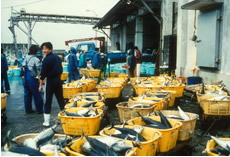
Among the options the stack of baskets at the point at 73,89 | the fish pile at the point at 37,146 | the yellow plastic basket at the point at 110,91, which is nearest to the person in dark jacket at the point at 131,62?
the stack of baskets at the point at 73,89

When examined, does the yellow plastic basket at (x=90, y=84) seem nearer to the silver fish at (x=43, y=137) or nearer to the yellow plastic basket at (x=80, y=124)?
the yellow plastic basket at (x=80, y=124)

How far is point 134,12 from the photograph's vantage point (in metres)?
20.9

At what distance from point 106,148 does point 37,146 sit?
0.97 meters

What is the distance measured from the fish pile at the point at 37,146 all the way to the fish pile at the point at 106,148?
28cm

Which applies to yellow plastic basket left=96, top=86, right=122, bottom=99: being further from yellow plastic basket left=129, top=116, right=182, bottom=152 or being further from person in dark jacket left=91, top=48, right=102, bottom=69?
person in dark jacket left=91, top=48, right=102, bottom=69

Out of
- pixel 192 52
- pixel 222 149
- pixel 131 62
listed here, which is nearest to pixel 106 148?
pixel 222 149

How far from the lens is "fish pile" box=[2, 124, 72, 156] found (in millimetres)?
2389

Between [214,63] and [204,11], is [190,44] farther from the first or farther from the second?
[214,63]

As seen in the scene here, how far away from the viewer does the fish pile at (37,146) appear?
2.39 m

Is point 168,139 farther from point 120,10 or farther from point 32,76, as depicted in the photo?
point 120,10

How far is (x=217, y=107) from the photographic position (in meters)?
4.45

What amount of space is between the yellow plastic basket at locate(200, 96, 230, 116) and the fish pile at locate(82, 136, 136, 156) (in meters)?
2.52

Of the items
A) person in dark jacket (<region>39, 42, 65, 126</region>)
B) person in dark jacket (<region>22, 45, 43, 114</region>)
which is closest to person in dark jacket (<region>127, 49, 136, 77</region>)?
person in dark jacket (<region>22, 45, 43, 114</region>)

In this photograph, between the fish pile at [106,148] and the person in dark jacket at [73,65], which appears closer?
the fish pile at [106,148]
